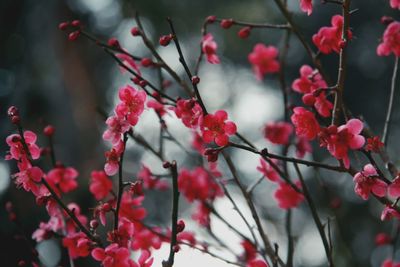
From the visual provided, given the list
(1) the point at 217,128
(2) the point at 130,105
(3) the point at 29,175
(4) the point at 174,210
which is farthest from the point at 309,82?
(3) the point at 29,175

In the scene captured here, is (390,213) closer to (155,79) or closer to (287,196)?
(287,196)

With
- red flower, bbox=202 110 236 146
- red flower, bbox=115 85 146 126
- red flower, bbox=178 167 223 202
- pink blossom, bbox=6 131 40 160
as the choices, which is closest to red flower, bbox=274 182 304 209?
red flower, bbox=178 167 223 202

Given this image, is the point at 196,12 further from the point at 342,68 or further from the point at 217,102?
the point at 342,68

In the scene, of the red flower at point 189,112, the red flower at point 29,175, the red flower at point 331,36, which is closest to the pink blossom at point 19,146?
the red flower at point 29,175

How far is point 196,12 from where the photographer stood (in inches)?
283

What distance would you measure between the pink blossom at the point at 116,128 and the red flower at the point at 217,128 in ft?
0.67

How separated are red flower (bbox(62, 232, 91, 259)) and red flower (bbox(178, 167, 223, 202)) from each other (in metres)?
0.71

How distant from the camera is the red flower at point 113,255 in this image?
132cm

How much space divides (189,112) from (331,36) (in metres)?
0.61

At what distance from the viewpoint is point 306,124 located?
1.42 metres

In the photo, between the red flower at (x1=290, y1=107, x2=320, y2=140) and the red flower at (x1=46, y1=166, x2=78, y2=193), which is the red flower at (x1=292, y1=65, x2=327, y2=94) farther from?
the red flower at (x1=46, y1=166, x2=78, y2=193)

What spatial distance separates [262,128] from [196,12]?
16.7ft

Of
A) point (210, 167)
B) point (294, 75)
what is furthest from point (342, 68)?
point (294, 75)

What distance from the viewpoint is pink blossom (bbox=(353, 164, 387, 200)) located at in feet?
4.37
